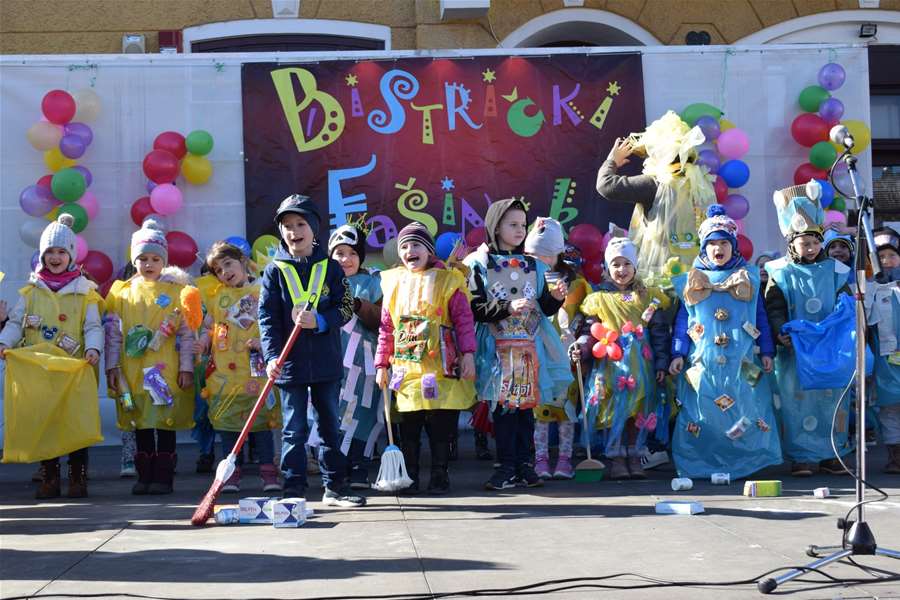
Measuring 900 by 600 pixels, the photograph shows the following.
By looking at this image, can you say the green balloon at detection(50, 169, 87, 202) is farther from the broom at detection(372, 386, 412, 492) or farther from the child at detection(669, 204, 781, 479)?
the child at detection(669, 204, 781, 479)

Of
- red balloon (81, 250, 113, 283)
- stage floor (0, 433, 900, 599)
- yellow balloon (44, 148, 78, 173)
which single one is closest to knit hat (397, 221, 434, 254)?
stage floor (0, 433, 900, 599)

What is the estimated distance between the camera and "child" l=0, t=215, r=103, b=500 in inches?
295

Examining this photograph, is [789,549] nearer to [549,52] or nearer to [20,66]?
[549,52]

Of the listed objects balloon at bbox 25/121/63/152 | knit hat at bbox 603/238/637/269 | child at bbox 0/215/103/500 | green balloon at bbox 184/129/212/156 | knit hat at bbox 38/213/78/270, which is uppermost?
balloon at bbox 25/121/63/152

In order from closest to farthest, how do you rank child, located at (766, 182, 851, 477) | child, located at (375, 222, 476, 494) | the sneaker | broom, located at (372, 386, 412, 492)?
the sneaker → broom, located at (372, 386, 412, 492) → child, located at (375, 222, 476, 494) → child, located at (766, 182, 851, 477)

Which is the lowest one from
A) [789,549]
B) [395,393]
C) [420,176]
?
[789,549]

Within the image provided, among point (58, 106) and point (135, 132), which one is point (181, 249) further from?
point (58, 106)

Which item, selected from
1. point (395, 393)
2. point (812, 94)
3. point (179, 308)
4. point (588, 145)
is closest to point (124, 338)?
point (179, 308)

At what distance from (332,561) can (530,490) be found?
93.5 inches

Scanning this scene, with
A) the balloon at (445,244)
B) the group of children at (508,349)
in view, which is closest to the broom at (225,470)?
the group of children at (508,349)

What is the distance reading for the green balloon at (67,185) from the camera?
9.49 metres

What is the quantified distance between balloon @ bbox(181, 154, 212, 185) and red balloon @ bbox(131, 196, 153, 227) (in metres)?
0.38

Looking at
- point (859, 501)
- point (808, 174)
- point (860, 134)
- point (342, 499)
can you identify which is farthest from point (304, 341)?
point (860, 134)

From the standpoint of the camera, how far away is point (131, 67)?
9.95 metres
